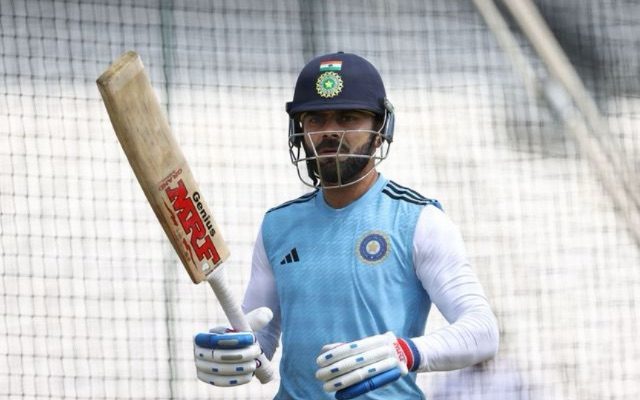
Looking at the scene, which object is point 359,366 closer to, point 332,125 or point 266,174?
point 332,125

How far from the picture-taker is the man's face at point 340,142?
10.7ft

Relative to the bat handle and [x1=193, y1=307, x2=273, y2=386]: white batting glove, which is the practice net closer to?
the bat handle

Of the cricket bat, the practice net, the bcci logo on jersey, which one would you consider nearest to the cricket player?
the bcci logo on jersey

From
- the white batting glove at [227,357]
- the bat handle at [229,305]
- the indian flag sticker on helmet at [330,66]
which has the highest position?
the indian flag sticker on helmet at [330,66]

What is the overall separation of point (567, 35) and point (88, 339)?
2.69 metres

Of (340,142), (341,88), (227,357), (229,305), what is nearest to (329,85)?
(341,88)

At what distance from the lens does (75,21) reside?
7133 millimetres

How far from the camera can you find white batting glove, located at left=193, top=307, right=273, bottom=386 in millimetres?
3150

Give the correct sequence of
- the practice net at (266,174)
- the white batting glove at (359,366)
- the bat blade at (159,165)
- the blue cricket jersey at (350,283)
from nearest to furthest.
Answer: the white batting glove at (359,366) < the bat blade at (159,165) < the blue cricket jersey at (350,283) < the practice net at (266,174)

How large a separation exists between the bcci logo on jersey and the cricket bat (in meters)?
0.32

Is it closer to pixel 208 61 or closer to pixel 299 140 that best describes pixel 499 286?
pixel 208 61

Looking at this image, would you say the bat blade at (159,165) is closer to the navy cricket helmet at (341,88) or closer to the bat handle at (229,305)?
the bat handle at (229,305)

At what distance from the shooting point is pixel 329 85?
130 inches

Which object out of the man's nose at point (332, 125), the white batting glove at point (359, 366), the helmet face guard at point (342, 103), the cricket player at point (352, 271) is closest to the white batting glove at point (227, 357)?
the cricket player at point (352, 271)
